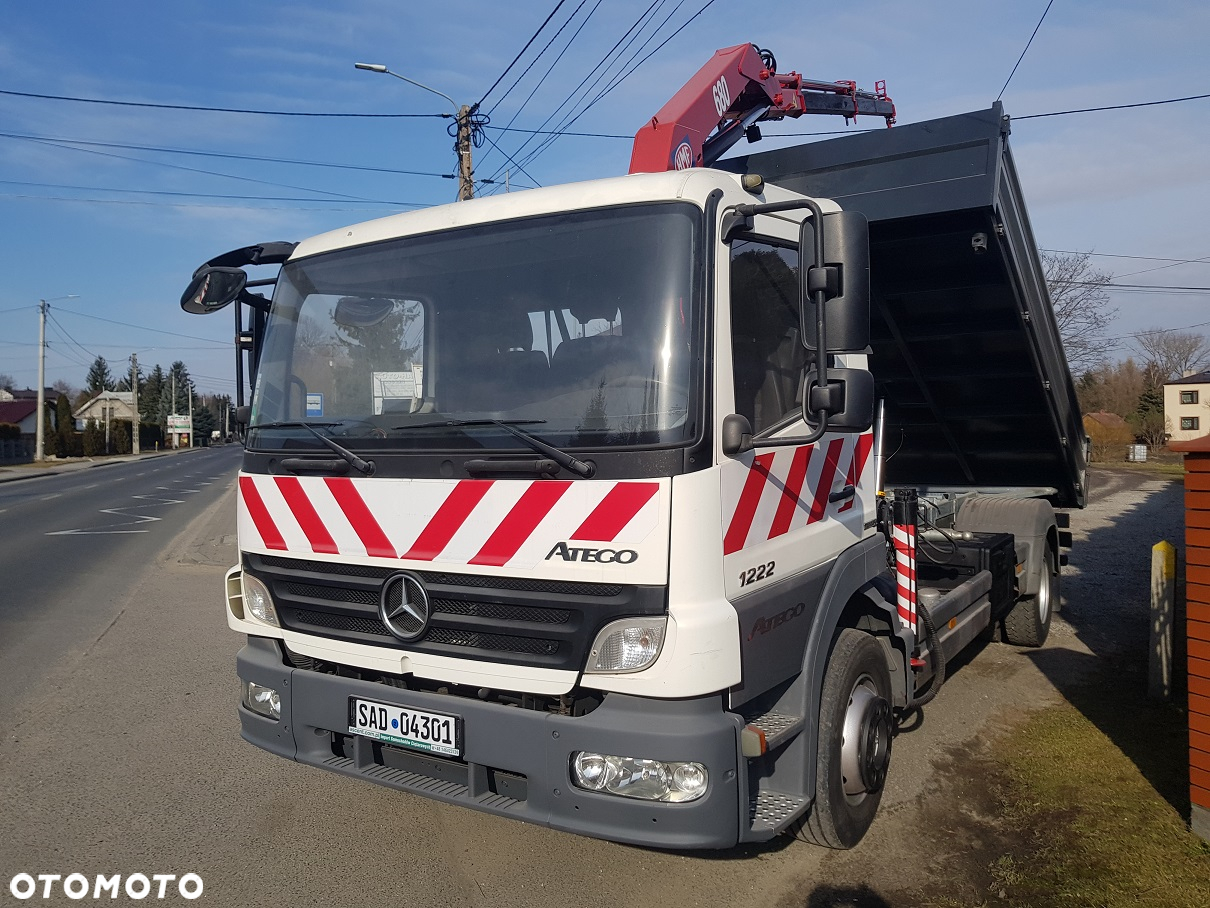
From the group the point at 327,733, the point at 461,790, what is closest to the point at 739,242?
the point at 461,790

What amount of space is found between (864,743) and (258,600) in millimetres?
2526

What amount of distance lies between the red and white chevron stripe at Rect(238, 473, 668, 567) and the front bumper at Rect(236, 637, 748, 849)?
50cm

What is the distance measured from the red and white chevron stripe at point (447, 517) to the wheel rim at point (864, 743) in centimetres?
144

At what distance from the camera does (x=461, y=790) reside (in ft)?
9.93

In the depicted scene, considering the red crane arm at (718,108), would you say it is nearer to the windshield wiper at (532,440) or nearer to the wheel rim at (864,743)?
the windshield wiper at (532,440)

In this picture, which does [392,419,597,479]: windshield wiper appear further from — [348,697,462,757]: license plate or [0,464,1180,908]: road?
[0,464,1180,908]: road

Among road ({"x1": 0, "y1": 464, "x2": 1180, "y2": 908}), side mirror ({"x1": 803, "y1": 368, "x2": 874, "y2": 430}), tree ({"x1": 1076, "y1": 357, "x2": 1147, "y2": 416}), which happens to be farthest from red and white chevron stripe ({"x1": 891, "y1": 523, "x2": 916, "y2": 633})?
tree ({"x1": 1076, "y1": 357, "x2": 1147, "y2": 416})

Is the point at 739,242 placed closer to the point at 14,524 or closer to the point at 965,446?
the point at 965,446

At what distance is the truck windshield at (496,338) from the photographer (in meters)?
2.90

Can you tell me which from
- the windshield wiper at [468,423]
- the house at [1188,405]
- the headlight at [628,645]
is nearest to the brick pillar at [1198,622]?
the headlight at [628,645]

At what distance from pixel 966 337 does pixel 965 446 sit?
139cm

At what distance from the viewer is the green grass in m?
3.31

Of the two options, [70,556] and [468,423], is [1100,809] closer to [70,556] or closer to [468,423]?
[468,423]

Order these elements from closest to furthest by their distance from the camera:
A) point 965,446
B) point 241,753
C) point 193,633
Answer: point 241,753 → point 965,446 → point 193,633
